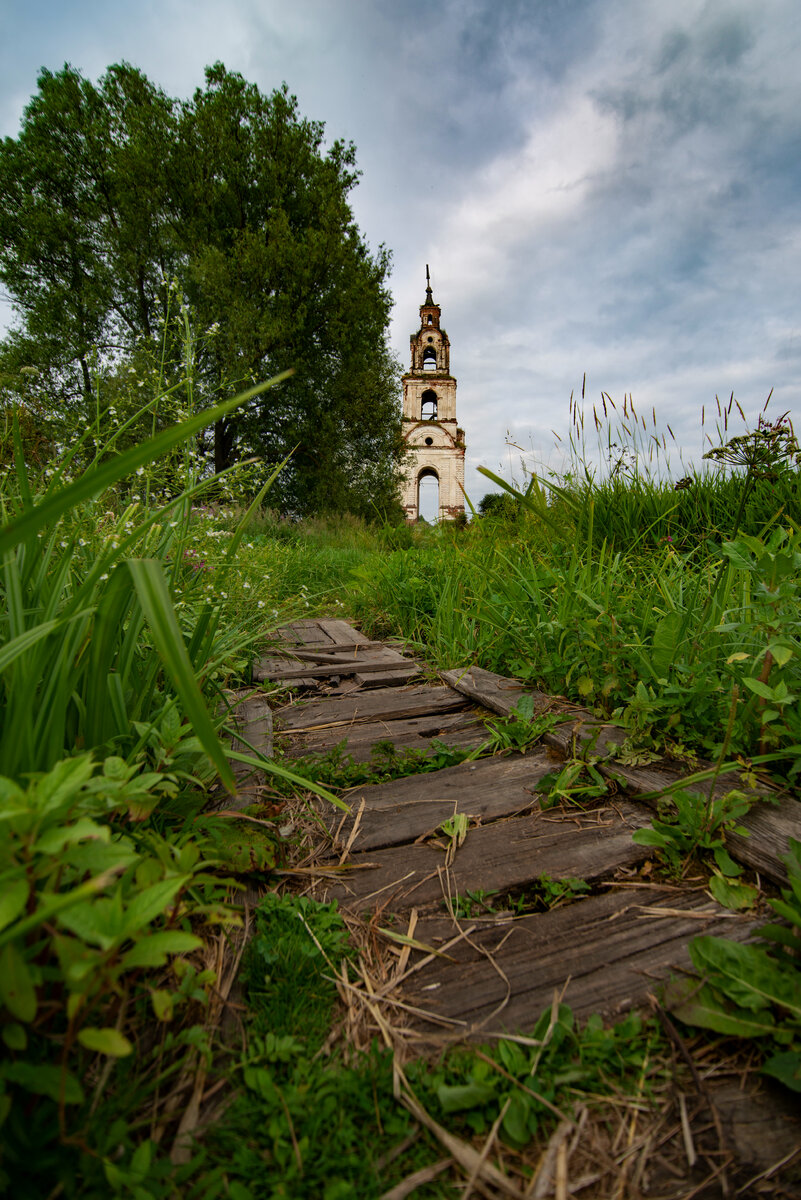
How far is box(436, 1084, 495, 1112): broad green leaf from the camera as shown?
67 centimetres

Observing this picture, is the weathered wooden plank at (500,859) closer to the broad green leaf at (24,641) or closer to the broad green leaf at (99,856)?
the broad green leaf at (99,856)

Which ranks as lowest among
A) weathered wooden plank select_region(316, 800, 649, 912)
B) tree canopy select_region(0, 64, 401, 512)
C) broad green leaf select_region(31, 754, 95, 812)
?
weathered wooden plank select_region(316, 800, 649, 912)

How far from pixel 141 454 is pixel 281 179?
55.3ft

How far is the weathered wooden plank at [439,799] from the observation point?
128 cm

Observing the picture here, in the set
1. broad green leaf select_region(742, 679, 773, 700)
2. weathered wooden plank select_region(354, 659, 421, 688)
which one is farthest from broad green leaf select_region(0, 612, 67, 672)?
weathered wooden plank select_region(354, 659, 421, 688)

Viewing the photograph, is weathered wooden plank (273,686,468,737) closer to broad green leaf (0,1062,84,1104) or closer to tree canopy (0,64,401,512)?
broad green leaf (0,1062,84,1104)

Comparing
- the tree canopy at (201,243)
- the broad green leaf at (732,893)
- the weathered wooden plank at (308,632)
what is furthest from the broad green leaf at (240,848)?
the tree canopy at (201,243)

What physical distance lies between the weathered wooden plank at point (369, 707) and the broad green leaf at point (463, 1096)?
1.32 meters

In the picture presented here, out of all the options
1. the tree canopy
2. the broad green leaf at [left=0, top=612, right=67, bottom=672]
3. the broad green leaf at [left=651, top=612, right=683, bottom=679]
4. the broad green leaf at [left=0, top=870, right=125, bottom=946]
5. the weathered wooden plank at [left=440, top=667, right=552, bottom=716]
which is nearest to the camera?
the broad green leaf at [left=0, top=870, right=125, bottom=946]

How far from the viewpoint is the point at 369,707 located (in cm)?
213

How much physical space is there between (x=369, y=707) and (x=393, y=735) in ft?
A: 0.96

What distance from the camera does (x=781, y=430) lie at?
2.04 m

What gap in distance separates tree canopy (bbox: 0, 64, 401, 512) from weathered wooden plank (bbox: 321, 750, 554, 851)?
12506mm

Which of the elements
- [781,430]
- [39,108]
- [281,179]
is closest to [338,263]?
[281,179]
